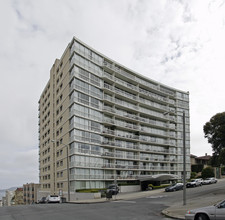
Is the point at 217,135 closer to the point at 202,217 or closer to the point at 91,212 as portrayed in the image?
the point at 91,212

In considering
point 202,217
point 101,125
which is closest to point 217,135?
point 202,217

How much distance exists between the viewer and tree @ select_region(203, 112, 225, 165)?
34688 millimetres

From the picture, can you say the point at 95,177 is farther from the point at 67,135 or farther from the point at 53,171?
the point at 53,171

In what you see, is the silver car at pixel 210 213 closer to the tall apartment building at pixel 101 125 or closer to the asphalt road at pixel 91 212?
the asphalt road at pixel 91 212

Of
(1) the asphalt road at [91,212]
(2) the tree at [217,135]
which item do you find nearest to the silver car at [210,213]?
(1) the asphalt road at [91,212]

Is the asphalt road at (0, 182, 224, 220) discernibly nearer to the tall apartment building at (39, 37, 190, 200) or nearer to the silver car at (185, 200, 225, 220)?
the silver car at (185, 200, 225, 220)

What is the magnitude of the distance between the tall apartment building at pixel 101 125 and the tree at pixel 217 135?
361 inches

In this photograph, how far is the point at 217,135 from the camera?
1388 inches

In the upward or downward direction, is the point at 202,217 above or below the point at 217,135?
below

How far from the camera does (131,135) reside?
64.3 metres

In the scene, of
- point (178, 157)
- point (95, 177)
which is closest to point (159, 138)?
point (178, 157)

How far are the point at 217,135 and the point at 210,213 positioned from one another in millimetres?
25316

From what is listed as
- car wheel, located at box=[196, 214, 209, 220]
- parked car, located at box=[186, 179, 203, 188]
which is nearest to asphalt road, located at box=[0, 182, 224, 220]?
car wheel, located at box=[196, 214, 209, 220]

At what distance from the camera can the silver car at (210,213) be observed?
11414 millimetres
